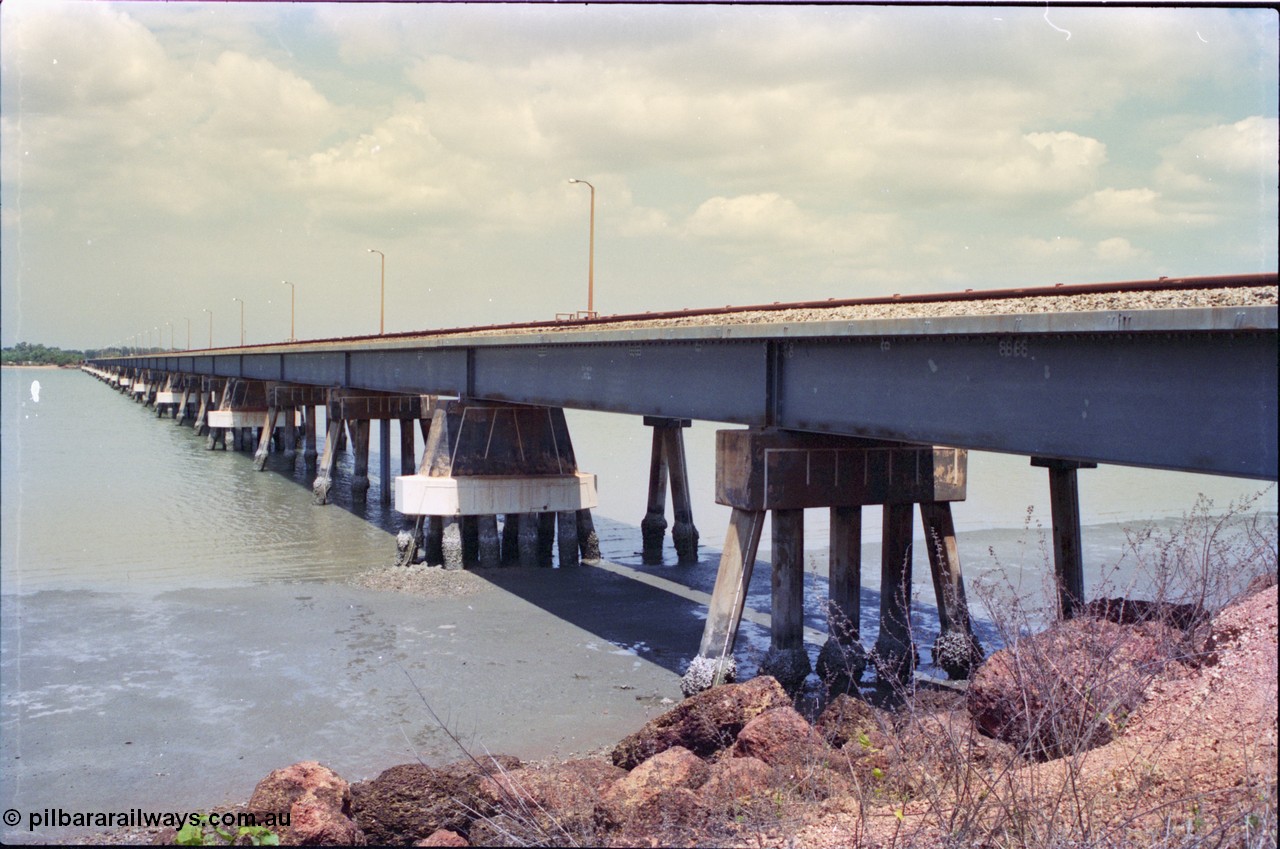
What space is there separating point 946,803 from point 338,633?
11.2m

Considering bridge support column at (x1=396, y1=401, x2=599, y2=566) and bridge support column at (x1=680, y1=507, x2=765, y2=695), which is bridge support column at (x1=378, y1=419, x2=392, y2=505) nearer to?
bridge support column at (x1=396, y1=401, x2=599, y2=566)

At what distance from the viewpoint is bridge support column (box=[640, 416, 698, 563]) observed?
906 inches

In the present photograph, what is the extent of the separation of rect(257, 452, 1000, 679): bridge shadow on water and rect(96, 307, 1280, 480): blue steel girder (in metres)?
2.29

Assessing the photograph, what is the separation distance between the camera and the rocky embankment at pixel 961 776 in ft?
21.4

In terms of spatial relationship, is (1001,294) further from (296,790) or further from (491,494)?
(491,494)

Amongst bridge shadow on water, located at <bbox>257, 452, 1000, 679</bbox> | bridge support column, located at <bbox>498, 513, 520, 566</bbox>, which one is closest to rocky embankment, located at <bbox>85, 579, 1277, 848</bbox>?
bridge shadow on water, located at <bbox>257, 452, 1000, 679</bbox>

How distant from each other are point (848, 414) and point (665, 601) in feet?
27.2

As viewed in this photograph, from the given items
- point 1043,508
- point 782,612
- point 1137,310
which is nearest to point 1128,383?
point 1137,310

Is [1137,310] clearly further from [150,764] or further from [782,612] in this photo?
[150,764]

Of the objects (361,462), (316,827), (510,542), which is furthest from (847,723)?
(361,462)

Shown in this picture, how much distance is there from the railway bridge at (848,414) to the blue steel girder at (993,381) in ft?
0.06

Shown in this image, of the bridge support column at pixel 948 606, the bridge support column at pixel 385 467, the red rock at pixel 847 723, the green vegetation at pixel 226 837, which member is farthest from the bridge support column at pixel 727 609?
the bridge support column at pixel 385 467

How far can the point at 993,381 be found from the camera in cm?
949

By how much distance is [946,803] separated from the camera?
23.3 ft
